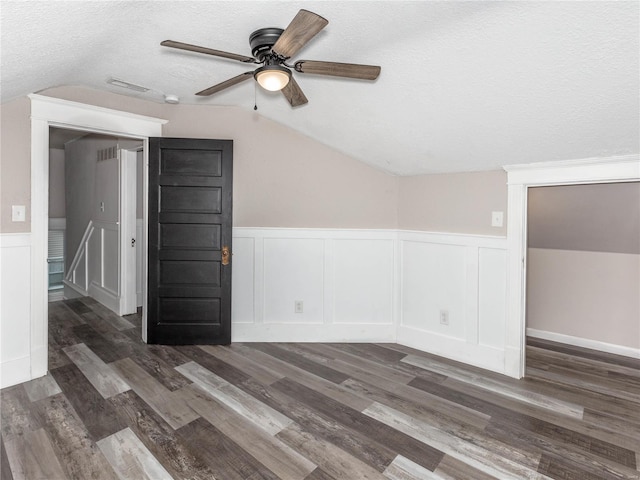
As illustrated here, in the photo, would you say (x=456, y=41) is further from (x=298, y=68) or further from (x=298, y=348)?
(x=298, y=348)

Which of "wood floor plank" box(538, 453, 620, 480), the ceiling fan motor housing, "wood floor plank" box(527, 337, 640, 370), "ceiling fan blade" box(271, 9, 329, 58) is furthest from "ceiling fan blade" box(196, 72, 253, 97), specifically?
"wood floor plank" box(527, 337, 640, 370)

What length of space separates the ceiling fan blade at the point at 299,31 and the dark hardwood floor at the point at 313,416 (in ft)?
6.95

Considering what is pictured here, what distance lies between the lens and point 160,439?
213 centimetres

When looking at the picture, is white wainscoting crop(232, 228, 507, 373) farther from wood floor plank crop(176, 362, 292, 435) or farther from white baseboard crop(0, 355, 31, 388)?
white baseboard crop(0, 355, 31, 388)

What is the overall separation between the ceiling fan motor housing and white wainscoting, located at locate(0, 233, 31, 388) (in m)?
2.31

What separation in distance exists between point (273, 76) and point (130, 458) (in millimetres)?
2163

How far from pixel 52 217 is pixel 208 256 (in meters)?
4.58

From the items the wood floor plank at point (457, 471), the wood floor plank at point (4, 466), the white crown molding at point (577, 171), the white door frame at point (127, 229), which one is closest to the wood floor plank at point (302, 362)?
the wood floor plank at point (457, 471)

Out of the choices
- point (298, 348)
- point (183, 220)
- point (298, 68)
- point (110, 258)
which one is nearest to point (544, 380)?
point (298, 348)

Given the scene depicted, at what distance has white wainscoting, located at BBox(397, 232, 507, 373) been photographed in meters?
3.17

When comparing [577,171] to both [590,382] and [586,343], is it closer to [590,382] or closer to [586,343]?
[590,382]

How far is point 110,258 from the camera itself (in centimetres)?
478

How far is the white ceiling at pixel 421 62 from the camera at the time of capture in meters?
1.71

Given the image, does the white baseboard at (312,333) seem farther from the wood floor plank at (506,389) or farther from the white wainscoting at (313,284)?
the wood floor plank at (506,389)
